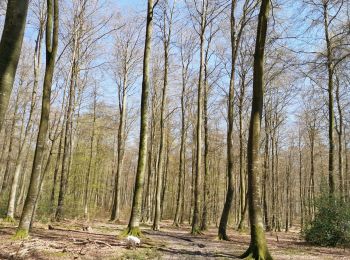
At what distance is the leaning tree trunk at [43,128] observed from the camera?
9258mm

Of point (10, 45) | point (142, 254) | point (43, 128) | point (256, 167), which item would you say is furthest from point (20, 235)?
point (10, 45)

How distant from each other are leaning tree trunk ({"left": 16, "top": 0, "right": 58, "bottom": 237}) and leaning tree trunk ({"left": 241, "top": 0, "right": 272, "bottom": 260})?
5.81 meters

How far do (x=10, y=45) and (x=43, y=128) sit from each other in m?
6.14

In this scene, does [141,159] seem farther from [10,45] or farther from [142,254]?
[10,45]

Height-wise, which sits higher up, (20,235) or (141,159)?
(141,159)

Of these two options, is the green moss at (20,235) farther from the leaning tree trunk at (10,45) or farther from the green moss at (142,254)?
the leaning tree trunk at (10,45)

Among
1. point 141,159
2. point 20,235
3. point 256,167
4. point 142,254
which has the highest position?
point 141,159

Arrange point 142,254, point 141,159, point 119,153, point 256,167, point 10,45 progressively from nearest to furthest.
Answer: point 10,45, point 142,254, point 256,167, point 141,159, point 119,153

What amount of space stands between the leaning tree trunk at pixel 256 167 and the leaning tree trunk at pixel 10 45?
6.14m

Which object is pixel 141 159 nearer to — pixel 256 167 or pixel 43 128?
pixel 43 128

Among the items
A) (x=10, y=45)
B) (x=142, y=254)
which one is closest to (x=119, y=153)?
(x=142, y=254)

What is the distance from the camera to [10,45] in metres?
3.99

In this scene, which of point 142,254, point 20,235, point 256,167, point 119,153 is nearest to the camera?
point 142,254

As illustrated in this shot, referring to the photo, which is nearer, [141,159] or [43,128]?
[43,128]
